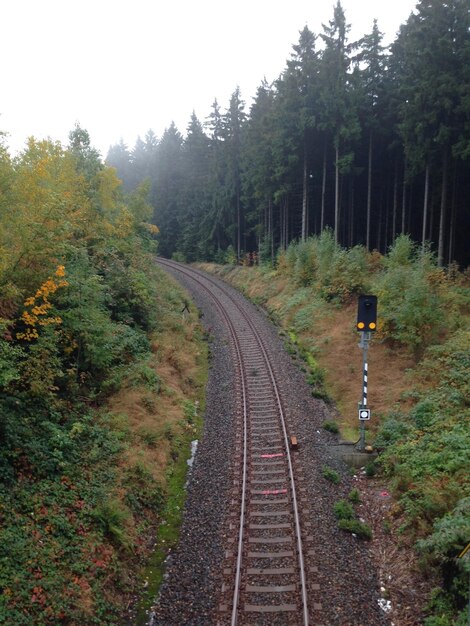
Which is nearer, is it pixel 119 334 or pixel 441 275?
pixel 119 334

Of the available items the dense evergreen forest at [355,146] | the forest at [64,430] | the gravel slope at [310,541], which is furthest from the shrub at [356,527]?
the dense evergreen forest at [355,146]

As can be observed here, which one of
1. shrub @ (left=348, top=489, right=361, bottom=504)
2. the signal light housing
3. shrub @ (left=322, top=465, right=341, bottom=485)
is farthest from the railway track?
the signal light housing

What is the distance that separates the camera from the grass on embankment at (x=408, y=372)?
8.45 meters

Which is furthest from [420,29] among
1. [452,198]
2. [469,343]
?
[469,343]

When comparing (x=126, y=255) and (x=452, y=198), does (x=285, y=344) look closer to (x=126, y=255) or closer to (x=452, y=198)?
(x=126, y=255)

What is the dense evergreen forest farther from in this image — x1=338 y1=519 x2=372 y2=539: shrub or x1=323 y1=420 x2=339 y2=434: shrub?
x1=338 y1=519 x2=372 y2=539: shrub

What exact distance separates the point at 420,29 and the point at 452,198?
32.9 feet

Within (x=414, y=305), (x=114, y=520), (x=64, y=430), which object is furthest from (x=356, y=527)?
(x=414, y=305)

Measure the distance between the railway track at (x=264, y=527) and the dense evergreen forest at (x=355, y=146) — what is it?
53.7 feet

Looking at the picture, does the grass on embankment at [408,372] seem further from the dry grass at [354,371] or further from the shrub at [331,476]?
the shrub at [331,476]

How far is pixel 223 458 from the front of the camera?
1280cm

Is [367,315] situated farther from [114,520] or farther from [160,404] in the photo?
[114,520]

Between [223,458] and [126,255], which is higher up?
[126,255]

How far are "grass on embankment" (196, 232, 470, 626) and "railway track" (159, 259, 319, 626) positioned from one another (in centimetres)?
224
